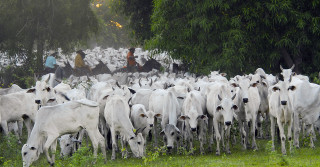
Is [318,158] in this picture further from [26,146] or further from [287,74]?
[26,146]

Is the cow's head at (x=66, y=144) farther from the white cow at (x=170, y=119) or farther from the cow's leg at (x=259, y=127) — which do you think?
the cow's leg at (x=259, y=127)

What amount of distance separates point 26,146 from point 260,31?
494 inches

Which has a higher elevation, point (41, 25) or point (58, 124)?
point (41, 25)

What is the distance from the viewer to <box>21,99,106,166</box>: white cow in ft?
37.6

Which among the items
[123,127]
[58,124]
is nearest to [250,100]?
[123,127]

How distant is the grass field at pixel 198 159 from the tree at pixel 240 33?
7.42 m

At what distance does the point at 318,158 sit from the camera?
435 inches

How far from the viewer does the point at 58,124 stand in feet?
38.1

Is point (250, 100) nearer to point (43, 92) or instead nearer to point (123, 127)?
point (123, 127)

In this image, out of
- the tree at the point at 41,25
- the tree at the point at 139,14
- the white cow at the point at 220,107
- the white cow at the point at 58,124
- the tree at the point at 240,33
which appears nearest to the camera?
the white cow at the point at 58,124

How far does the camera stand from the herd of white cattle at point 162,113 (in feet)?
38.5

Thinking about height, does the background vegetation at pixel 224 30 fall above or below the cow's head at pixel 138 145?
above

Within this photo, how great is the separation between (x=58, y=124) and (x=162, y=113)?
11.0 feet

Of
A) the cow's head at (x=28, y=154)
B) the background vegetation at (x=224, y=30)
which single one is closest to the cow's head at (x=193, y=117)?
the cow's head at (x=28, y=154)
